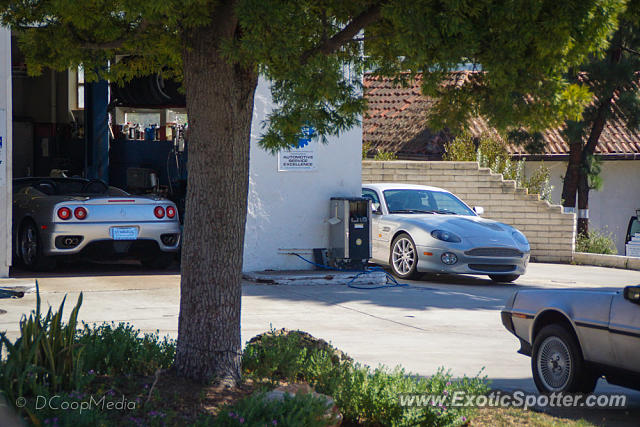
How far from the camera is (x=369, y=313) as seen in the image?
31.7ft

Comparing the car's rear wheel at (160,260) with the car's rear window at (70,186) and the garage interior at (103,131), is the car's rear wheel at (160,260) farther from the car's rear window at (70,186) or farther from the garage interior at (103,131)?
the garage interior at (103,131)

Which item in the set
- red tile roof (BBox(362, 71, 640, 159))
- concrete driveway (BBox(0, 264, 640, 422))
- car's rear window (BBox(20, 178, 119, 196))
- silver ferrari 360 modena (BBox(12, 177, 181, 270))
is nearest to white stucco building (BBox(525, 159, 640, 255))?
red tile roof (BBox(362, 71, 640, 159))

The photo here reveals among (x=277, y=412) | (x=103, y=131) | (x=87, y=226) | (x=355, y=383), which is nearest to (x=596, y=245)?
(x=103, y=131)

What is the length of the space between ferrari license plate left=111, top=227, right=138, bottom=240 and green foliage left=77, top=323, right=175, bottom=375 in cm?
668

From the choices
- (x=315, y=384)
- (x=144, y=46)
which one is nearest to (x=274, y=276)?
(x=144, y=46)

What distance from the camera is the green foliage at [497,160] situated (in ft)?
62.6

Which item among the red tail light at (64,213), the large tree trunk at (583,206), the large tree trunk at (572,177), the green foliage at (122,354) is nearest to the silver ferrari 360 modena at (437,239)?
the red tail light at (64,213)

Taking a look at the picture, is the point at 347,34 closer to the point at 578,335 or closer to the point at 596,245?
the point at 578,335

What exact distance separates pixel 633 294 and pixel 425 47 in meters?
2.41

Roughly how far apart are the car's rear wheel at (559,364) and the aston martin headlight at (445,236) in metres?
6.15

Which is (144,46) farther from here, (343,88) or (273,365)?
(273,365)

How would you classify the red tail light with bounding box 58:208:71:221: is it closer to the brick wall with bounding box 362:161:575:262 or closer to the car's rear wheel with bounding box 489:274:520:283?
the car's rear wheel with bounding box 489:274:520:283

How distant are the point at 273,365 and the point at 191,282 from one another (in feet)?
2.57

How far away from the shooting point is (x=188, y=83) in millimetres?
5125
